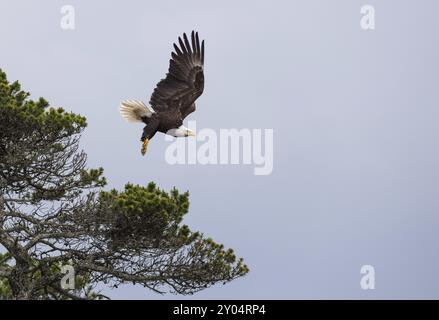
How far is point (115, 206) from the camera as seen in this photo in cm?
1942

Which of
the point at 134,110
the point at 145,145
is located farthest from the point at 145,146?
the point at 134,110

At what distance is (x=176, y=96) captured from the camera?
2125 cm

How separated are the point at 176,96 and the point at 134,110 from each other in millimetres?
954

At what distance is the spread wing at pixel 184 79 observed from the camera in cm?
2125

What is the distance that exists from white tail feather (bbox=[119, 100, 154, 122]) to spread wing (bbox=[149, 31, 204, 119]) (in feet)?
0.85

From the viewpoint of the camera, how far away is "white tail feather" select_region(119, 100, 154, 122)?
21125mm

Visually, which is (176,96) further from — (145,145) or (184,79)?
(145,145)

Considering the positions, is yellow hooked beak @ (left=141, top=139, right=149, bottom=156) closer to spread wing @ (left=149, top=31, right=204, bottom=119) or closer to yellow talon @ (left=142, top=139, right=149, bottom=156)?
yellow talon @ (left=142, top=139, right=149, bottom=156)
